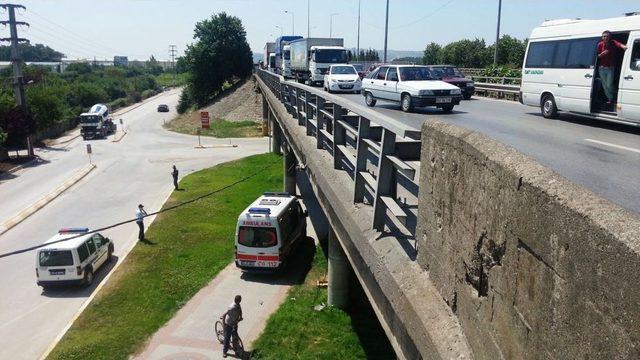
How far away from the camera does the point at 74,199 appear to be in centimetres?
3141

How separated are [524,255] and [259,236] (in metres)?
14.9

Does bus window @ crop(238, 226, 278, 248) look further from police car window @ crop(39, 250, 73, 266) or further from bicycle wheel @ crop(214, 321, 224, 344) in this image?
police car window @ crop(39, 250, 73, 266)

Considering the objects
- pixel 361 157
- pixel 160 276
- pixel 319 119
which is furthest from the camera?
pixel 160 276

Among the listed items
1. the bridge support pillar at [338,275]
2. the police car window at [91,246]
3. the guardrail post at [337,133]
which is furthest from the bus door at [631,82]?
the police car window at [91,246]

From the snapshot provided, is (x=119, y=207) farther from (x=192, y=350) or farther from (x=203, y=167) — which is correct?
(x=192, y=350)

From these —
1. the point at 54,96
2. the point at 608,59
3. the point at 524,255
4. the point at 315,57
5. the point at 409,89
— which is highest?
the point at 315,57

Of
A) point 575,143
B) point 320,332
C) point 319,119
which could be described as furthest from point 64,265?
point 575,143

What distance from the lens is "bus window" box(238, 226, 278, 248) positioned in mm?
17094

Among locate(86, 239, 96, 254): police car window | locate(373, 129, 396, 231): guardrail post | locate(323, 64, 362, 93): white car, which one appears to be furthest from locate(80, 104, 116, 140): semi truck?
locate(373, 129, 396, 231): guardrail post

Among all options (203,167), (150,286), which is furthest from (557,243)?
(203,167)

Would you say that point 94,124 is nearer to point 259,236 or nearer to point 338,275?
point 259,236

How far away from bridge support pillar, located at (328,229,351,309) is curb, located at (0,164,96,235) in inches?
725

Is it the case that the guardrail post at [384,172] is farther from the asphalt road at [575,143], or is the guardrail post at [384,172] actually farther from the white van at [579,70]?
the white van at [579,70]

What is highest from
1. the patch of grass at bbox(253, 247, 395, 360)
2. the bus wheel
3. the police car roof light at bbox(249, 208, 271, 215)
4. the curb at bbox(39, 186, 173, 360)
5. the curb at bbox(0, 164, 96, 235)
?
the bus wheel
